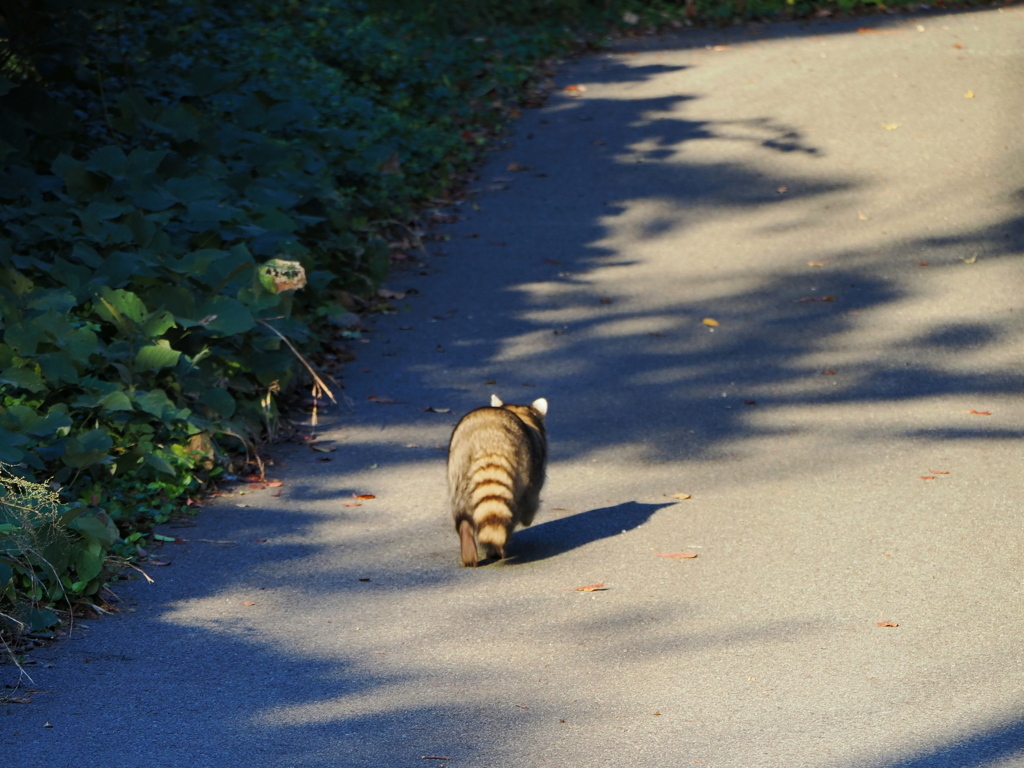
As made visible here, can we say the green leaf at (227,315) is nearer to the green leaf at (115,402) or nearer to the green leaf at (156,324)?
the green leaf at (156,324)

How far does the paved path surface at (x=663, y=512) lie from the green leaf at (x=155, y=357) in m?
0.95

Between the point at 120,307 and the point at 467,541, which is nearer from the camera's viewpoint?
the point at 467,541

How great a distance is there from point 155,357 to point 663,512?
3268 millimetres

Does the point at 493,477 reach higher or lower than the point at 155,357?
lower

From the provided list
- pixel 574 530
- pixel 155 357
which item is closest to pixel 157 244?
pixel 155 357

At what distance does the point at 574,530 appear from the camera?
20.5 ft

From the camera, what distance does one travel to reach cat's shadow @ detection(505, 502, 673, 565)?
19.7 feet

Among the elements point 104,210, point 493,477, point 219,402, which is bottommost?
point 493,477

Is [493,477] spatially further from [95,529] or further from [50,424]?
[50,424]

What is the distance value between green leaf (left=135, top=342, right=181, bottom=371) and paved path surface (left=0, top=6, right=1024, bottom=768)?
0.95 m

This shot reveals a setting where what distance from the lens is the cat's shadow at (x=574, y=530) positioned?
237 inches

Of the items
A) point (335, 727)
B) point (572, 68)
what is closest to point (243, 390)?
point (335, 727)

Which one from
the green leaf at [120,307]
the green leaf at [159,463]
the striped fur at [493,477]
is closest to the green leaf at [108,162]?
the green leaf at [120,307]

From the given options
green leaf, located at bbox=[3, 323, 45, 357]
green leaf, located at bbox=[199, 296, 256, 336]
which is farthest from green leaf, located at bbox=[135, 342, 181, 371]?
green leaf, located at bbox=[3, 323, 45, 357]
